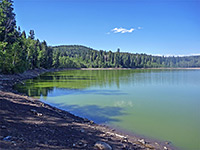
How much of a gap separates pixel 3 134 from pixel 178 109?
17219mm

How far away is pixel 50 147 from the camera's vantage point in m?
6.28

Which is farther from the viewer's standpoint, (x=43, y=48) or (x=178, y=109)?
(x=43, y=48)

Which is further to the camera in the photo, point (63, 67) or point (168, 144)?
point (63, 67)

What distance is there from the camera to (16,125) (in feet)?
25.8

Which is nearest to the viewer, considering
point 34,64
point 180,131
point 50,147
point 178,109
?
point 50,147

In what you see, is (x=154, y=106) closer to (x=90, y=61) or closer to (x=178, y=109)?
(x=178, y=109)

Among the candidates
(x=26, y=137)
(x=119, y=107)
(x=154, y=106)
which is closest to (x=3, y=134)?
(x=26, y=137)

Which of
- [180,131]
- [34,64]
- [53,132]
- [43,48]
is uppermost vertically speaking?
[43,48]

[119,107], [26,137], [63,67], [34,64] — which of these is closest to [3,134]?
[26,137]

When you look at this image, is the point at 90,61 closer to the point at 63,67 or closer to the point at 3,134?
the point at 63,67

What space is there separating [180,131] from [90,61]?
165 metres

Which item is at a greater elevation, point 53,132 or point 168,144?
point 53,132

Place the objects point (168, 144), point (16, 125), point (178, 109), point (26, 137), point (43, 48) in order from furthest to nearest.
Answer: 1. point (43, 48)
2. point (178, 109)
3. point (168, 144)
4. point (16, 125)
5. point (26, 137)

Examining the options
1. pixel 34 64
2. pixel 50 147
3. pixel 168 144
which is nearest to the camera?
pixel 50 147
